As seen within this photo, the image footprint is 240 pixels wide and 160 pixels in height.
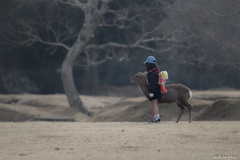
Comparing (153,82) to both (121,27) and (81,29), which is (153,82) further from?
(121,27)

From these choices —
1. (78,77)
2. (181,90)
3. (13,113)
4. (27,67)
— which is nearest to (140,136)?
(181,90)

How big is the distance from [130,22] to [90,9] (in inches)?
169

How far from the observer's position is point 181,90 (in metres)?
9.03

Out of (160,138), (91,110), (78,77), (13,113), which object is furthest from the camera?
(78,77)

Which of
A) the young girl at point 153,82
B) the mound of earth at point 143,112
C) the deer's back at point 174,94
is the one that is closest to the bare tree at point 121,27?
the mound of earth at point 143,112

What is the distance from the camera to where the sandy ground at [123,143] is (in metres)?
5.40

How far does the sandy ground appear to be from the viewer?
5.40 m

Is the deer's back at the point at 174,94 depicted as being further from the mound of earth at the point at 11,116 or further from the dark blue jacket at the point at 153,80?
the mound of earth at the point at 11,116

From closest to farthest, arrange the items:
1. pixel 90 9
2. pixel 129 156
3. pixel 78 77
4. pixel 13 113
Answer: pixel 129 156, pixel 13 113, pixel 90 9, pixel 78 77

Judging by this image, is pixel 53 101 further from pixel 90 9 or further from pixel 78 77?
pixel 78 77

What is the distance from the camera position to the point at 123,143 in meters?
6.32

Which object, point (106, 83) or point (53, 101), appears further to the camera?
point (106, 83)

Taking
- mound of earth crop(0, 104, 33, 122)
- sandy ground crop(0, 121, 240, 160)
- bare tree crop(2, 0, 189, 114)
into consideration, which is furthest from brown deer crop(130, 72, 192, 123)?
bare tree crop(2, 0, 189, 114)

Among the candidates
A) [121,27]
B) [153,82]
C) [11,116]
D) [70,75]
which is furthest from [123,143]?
[121,27]
